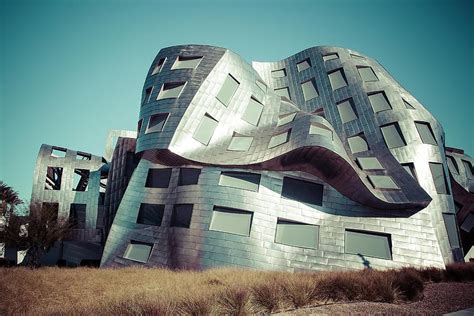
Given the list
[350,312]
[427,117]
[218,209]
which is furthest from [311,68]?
[350,312]

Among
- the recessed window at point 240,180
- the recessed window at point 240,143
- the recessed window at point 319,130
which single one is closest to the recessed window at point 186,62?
the recessed window at point 240,143

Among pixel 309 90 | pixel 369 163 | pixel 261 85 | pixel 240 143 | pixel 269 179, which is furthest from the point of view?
pixel 309 90

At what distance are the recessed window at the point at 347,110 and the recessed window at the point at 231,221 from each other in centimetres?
1534

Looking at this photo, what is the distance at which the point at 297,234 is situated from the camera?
1789 cm

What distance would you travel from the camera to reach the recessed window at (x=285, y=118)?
2284 centimetres

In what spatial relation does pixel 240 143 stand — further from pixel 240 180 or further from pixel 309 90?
pixel 309 90

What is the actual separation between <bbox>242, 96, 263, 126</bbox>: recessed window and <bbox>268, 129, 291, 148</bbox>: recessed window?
369 centimetres

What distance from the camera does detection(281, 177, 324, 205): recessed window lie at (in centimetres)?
1917

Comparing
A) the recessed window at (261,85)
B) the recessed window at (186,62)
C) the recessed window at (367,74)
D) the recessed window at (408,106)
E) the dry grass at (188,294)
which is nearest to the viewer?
the dry grass at (188,294)

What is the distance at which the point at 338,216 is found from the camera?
18.7 metres

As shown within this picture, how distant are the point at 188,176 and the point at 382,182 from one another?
607 inches

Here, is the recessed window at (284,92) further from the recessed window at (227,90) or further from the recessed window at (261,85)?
the recessed window at (227,90)

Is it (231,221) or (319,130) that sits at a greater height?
(319,130)

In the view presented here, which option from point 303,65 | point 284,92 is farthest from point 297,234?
point 303,65
